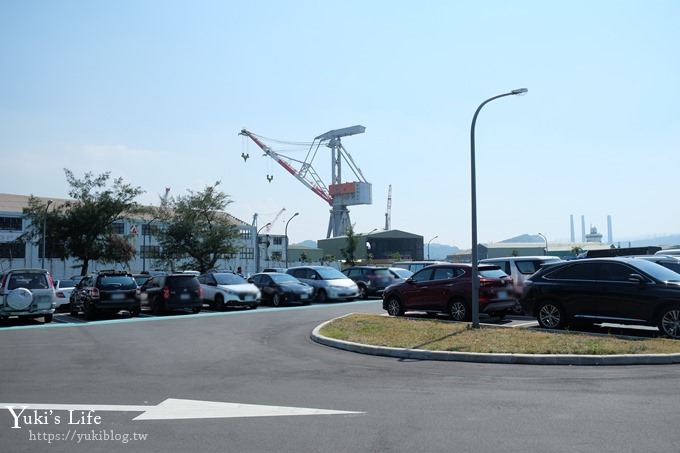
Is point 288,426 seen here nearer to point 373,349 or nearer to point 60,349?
point 373,349

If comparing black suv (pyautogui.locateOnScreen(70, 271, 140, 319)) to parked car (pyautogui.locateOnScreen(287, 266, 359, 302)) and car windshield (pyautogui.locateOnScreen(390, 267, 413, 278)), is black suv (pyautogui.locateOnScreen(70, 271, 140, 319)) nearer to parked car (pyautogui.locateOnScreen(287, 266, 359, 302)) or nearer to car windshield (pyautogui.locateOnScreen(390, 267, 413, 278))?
Answer: parked car (pyautogui.locateOnScreen(287, 266, 359, 302))

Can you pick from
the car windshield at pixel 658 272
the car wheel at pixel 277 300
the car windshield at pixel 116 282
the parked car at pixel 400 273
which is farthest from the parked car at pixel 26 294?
the car windshield at pixel 658 272

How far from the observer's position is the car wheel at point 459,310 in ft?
52.9

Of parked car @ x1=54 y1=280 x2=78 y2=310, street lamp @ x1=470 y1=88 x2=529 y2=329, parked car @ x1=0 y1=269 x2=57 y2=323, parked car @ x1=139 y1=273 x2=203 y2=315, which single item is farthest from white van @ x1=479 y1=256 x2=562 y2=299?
parked car @ x1=54 y1=280 x2=78 y2=310

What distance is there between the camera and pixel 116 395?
26.2 ft

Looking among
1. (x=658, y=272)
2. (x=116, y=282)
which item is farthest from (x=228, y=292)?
(x=658, y=272)

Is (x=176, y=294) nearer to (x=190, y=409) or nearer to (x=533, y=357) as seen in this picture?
(x=533, y=357)

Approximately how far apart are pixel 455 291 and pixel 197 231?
3406cm

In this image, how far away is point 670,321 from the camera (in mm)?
11820

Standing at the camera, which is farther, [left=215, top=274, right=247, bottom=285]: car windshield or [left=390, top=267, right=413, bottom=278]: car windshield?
[left=390, top=267, right=413, bottom=278]: car windshield

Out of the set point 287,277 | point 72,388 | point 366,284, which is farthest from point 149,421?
point 366,284

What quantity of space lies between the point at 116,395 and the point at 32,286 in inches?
500

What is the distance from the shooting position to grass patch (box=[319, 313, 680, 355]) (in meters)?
10.6

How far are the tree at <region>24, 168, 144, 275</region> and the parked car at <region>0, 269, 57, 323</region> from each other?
22.4 m
